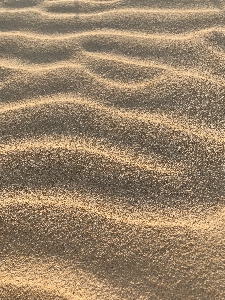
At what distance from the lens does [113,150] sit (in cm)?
164

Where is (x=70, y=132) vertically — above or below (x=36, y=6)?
below

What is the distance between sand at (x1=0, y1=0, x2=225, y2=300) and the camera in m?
1.33

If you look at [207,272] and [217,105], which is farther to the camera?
[217,105]

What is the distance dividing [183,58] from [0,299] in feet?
4.31

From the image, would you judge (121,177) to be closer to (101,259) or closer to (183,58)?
(101,259)

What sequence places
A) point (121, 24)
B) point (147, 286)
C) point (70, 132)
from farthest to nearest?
point (121, 24) → point (70, 132) → point (147, 286)

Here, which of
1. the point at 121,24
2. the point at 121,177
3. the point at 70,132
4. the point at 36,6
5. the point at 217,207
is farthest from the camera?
the point at 36,6

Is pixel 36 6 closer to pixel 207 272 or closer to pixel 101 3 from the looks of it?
pixel 101 3

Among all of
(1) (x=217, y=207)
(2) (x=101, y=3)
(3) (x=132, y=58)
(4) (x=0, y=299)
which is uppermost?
(2) (x=101, y=3)

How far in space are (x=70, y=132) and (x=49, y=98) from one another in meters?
0.24

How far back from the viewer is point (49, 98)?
1861 mm

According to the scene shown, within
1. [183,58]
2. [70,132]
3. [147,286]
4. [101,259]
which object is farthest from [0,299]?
[183,58]

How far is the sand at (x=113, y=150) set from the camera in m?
1.33

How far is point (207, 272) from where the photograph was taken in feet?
4.27
